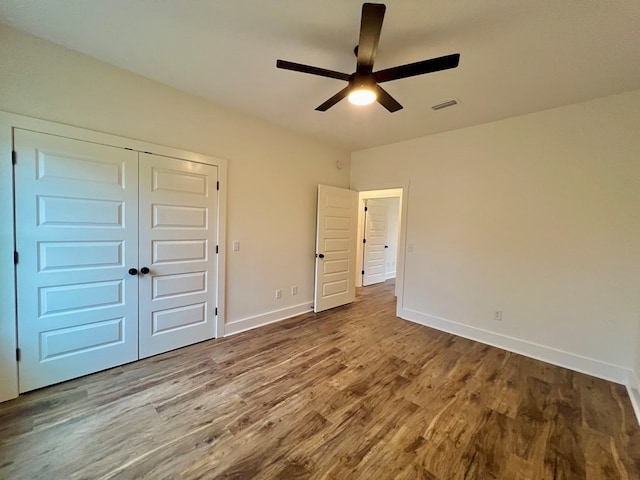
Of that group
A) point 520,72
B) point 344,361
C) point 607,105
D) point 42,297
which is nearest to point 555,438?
point 344,361

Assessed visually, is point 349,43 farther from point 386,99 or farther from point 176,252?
point 176,252

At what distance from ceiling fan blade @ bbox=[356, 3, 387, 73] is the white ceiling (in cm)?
27

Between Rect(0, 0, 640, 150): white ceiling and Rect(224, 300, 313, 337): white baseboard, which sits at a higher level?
Rect(0, 0, 640, 150): white ceiling

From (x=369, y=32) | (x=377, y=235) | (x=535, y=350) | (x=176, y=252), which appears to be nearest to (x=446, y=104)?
(x=369, y=32)

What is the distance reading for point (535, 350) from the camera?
9.52ft

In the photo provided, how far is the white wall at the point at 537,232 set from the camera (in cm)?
247

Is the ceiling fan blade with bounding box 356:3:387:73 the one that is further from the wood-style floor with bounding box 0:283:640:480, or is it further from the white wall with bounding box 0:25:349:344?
the wood-style floor with bounding box 0:283:640:480

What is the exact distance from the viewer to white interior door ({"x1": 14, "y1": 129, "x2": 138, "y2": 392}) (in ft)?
6.57

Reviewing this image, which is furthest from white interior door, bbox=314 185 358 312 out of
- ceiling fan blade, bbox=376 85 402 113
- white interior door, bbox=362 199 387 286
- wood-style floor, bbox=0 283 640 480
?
ceiling fan blade, bbox=376 85 402 113

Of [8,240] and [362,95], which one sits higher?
[362,95]

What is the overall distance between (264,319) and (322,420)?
192 cm

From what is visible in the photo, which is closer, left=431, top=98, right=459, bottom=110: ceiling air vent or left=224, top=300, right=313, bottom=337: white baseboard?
left=431, top=98, right=459, bottom=110: ceiling air vent

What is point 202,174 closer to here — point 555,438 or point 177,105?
point 177,105

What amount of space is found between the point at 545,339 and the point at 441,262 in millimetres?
1371
